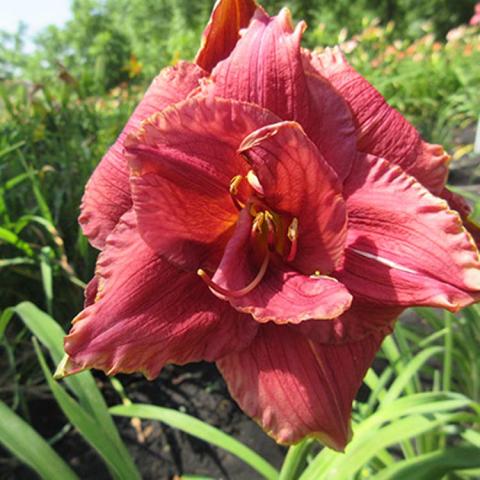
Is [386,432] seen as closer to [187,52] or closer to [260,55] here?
[260,55]

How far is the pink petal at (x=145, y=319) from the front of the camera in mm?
415

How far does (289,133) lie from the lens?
0.41m

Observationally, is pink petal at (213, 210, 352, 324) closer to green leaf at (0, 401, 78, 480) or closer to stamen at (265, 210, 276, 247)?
stamen at (265, 210, 276, 247)

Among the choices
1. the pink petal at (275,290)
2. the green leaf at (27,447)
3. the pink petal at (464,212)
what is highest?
the pink petal at (275,290)

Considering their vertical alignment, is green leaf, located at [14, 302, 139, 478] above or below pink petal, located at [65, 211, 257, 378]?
below

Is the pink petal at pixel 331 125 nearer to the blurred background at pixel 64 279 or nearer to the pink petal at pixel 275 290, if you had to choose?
the pink petal at pixel 275 290

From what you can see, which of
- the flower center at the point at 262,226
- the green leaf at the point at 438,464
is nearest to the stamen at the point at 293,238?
the flower center at the point at 262,226

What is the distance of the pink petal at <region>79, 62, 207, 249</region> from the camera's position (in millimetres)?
488

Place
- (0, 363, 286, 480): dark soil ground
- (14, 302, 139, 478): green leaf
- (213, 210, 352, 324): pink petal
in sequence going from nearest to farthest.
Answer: (213, 210, 352, 324): pink petal, (14, 302, 139, 478): green leaf, (0, 363, 286, 480): dark soil ground

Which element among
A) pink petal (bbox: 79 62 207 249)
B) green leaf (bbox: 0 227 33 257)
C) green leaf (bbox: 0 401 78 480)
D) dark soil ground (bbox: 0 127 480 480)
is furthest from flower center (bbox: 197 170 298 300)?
green leaf (bbox: 0 227 33 257)

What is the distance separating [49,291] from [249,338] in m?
1.06

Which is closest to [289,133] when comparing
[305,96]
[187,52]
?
[305,96]

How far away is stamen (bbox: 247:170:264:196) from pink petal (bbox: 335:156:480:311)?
0.09 m

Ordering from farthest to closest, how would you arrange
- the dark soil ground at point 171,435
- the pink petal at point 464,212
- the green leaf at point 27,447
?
the dark soil ground at point 171,435 → the green leaf at point 27,447 → the pink petal at point 464,212
